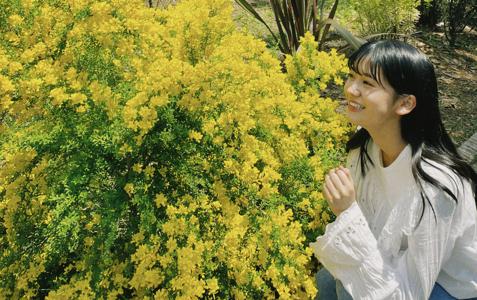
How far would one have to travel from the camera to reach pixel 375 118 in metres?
1.71

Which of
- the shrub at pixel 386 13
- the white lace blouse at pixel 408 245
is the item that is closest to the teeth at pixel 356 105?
the white lace blouse at pixel 408 245

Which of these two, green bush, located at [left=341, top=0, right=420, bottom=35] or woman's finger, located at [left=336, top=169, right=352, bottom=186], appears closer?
woman's finger, located at [left=336, top=169, right=352, bottom=186]

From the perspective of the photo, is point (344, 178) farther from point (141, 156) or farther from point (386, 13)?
point (386, 13)

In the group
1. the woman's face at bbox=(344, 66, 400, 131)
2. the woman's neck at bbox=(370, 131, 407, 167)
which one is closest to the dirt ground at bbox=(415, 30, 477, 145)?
the woman's neck at bbox=(370, 131, 407, 167)

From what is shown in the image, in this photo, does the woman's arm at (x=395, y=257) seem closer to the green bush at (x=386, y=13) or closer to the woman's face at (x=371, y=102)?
the woman's face at (x=371, y=102)

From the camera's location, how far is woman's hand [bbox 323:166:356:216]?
170cm

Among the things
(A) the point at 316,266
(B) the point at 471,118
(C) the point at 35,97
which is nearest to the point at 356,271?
(A) the point at 316,266

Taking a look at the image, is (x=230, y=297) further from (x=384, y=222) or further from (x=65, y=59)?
(x=65, y=59)

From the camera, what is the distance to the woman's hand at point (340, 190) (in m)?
1.70

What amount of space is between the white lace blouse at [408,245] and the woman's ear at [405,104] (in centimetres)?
15

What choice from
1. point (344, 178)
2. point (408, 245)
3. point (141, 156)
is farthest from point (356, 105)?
point (141, 156)

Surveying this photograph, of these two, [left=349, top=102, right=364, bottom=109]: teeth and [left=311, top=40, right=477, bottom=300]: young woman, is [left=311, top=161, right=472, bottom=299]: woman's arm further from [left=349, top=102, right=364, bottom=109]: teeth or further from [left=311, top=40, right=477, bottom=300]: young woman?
[left=349, top=102, right=364, bottom=109]: teeth

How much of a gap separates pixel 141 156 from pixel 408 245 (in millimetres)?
1028

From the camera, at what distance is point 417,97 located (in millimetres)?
1671
